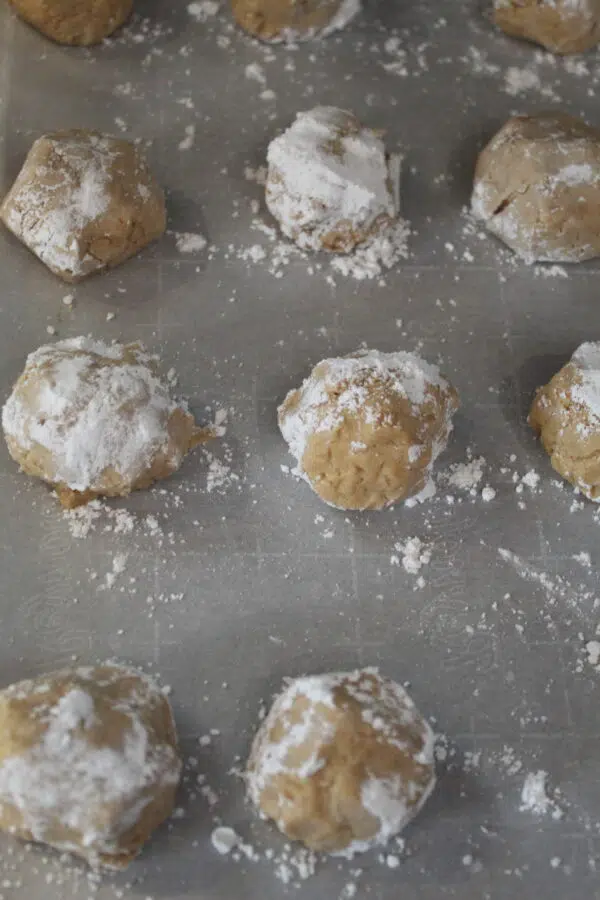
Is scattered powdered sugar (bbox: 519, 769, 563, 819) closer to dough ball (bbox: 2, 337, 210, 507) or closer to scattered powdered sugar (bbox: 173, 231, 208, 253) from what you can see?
dough ball (bbox: 2, 337, 210, 507)

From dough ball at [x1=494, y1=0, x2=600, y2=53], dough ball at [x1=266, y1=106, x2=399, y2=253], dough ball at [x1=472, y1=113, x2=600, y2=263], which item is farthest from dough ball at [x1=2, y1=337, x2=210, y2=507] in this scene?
dough ball at [x1=494, y1=0, x2=600, y2=53]

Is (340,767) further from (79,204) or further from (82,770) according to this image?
(79,204)

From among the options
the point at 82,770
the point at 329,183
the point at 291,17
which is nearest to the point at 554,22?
the point at 291,17

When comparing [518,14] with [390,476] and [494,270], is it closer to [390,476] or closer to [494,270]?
[494,270]

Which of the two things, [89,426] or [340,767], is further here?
[89,426]

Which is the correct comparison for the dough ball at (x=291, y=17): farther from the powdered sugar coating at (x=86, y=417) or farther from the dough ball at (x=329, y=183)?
the powdered sugar coating at (x=86, y=417)

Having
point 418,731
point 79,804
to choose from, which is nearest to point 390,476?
point 418,731
